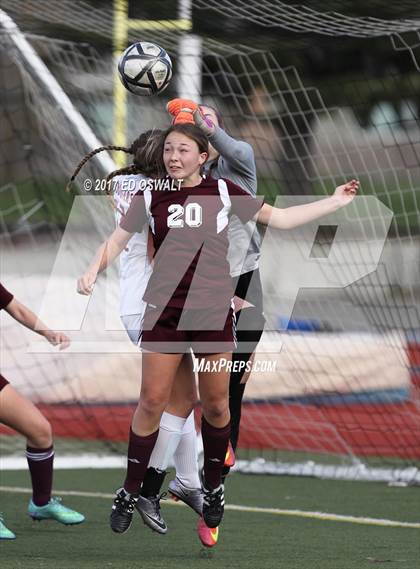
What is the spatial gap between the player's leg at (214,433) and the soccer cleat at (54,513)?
3.56 feet

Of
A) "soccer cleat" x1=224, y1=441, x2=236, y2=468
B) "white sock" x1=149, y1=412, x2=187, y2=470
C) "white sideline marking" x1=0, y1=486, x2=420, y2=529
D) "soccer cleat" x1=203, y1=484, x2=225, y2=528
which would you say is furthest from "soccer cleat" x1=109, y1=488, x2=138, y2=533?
"white sideline marking" x1=0, y1=486, x2=420, y2=529

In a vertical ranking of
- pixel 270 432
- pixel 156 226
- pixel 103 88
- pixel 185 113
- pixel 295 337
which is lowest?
pixel 270 432

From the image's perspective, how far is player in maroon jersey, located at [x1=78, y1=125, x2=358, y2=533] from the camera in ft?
18.7

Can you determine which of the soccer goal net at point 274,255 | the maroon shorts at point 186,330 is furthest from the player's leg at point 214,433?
the soccer goal net at point 274,255

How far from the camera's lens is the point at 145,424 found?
591 cm

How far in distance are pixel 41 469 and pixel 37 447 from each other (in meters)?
0.13

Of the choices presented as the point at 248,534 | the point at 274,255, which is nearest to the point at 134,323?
the point at 248,534

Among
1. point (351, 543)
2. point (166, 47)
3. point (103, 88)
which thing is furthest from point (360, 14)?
point (351, 543)

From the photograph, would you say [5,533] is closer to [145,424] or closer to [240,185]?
[145,424]

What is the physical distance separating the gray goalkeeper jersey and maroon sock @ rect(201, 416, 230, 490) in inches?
34.2

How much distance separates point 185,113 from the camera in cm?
599

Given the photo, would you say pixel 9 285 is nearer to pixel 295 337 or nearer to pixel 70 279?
pixel 70 279

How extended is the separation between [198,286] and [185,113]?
88cm

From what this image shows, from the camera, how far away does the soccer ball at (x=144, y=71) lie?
6500mm
